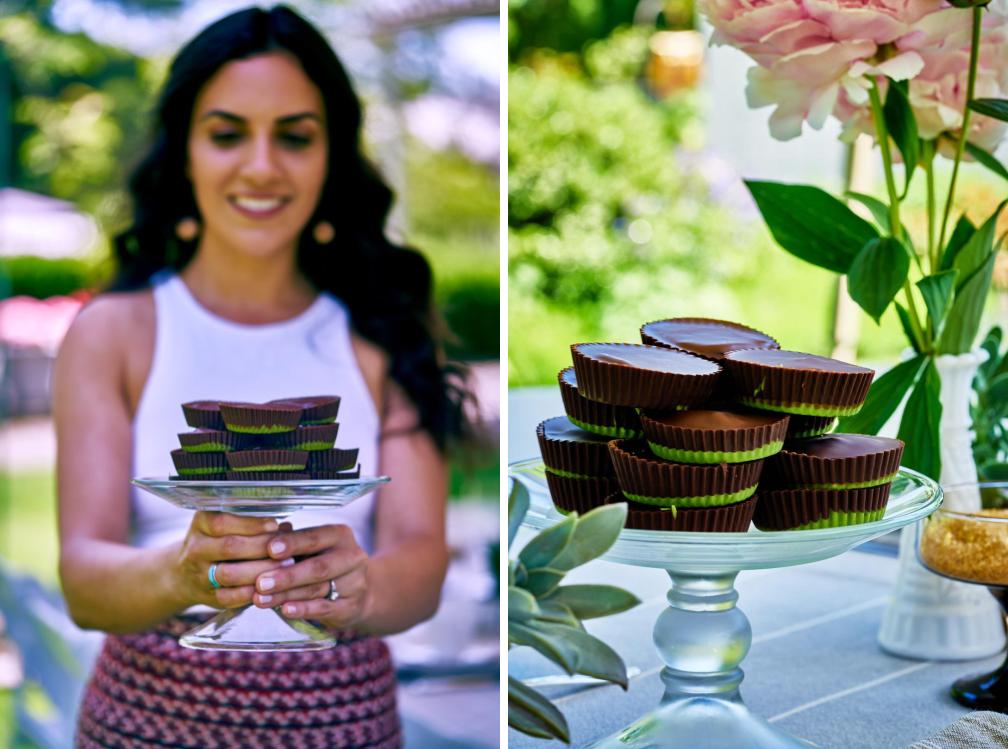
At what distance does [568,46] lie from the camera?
5090 mm

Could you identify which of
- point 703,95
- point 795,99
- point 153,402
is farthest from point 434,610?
point 703,95

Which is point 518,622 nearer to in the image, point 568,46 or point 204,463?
point 204,463

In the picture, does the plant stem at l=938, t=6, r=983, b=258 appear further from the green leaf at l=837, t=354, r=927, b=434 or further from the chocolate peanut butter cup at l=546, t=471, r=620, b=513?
the chocolate peanut butter cup at l=546, t=471, r=620, b=513

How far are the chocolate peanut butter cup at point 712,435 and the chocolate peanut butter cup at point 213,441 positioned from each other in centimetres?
26

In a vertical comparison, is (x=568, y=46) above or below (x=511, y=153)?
above

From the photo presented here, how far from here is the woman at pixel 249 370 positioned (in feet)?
3.47

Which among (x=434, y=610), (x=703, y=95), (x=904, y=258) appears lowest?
(x=434, y=610)

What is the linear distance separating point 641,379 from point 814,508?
0.40 feet

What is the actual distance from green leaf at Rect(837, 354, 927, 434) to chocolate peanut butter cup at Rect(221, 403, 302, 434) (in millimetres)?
401

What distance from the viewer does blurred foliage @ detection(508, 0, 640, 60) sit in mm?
4969

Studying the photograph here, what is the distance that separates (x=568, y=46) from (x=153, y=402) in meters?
4.32

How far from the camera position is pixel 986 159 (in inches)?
34.6

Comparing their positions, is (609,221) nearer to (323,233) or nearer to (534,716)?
(323,233)

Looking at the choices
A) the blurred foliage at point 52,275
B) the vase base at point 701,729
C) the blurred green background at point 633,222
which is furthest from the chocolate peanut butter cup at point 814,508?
the blurred green background at point 633,222
